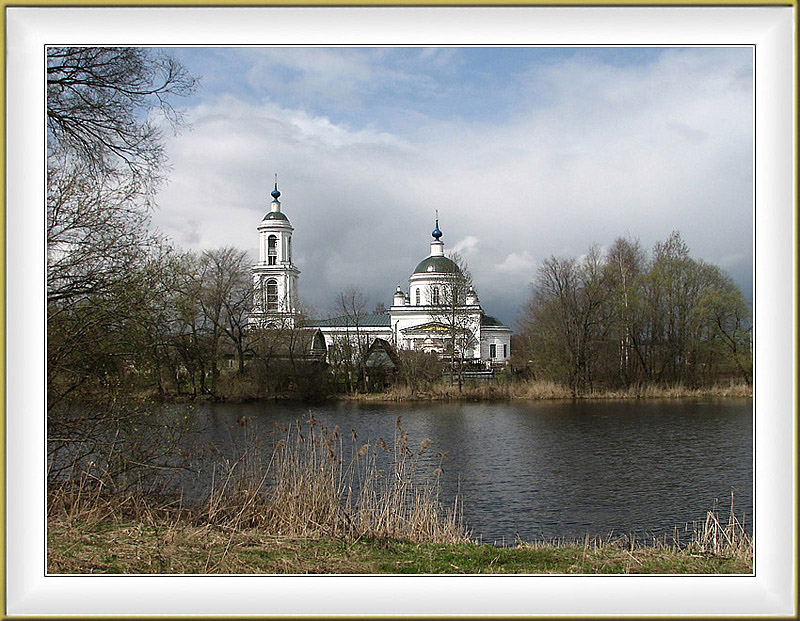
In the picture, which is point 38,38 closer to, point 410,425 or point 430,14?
point 430,14

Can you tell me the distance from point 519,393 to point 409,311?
790 inches

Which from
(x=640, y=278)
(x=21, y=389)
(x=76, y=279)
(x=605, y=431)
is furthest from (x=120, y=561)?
(x=640, y=278)

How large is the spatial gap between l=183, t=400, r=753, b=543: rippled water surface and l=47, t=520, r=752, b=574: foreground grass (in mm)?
1817

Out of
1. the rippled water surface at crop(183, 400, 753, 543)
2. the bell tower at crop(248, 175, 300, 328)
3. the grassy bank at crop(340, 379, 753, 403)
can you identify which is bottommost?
the rippled water surface at crop(183, 400, 753, 543)

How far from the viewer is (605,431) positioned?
16.7m

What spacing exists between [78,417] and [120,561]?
1996 millimetres

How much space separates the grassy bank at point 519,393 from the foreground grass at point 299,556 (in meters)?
19.9

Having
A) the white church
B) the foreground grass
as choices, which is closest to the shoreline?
the white church

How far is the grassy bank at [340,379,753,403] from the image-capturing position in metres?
24.7

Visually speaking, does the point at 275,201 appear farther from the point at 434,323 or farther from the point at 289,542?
the point at 289,542

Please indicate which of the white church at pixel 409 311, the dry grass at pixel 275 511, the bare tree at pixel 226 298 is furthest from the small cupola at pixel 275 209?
the dry grass at pixel 275 511

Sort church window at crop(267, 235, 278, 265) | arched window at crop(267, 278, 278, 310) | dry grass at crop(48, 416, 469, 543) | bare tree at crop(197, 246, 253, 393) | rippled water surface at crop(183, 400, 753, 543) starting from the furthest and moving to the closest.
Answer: church window at crop(267, 235, 278, 265) < arched window at crop(267, 278, 278, 310) < bare tree at crop(197, 246, 253, 393) < rippled water surface at crop(183, 400, 753, 543) < dry grass at crop(48, 416, 469, 543)

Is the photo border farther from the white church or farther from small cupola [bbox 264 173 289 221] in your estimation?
small cupola [bbox 264 173 289 221]

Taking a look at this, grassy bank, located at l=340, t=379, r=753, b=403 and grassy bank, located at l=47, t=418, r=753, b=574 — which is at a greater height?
grassy bank, located at l=47, t=418, r=753, b=574
